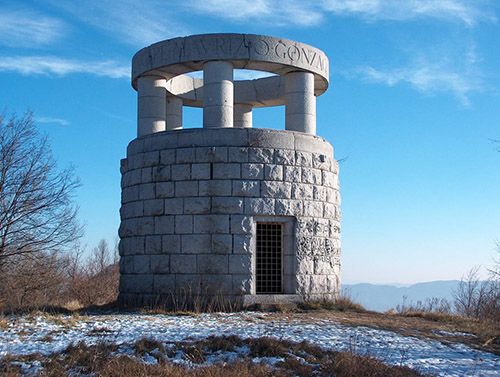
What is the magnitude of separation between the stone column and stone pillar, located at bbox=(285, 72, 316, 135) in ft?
11.0

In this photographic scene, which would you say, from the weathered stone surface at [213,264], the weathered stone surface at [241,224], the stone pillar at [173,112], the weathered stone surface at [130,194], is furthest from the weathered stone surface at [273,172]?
the stone pillar at [173,112]

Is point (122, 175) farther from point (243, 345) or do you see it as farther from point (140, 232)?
point (243, 345)

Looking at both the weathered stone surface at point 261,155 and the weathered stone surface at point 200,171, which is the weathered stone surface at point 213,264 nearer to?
the weathered stone surface at point 200,171

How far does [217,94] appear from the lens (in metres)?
14.6

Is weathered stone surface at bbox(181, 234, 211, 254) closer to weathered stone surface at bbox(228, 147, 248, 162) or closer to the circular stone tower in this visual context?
the circular stone tower

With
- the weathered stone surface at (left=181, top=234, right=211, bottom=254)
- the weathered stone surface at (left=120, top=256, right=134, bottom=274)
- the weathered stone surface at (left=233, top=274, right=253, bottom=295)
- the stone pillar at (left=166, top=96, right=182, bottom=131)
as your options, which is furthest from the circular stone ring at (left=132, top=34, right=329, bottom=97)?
the weathered stone surface at (left=233, top=274, right=253, bottom=295)

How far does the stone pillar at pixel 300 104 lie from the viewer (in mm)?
15359

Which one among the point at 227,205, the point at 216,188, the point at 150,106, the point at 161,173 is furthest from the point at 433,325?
the point at 150,106

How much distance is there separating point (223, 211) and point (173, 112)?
538cm

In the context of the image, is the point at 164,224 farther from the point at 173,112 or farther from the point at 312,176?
the point at 173,112

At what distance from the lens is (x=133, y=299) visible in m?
14.6

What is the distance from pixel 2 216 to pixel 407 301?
12.9 meters

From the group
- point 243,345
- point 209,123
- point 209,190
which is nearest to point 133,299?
point 209,190

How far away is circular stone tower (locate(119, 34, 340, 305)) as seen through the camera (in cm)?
1382
